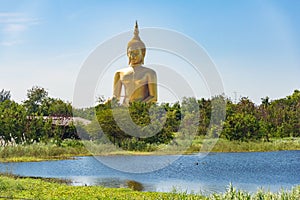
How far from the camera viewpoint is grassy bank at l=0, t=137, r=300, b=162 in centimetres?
1875

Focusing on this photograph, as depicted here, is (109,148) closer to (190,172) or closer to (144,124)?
(144,124)

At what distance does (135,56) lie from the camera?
2244 centimetres

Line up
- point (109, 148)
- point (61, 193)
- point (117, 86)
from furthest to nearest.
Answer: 1. point (117, 86)
2. point (109, 148)
3. point (61, 193)

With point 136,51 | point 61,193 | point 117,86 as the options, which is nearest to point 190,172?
point 61,193

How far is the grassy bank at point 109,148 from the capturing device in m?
18.8

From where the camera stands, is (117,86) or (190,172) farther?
(117,86)

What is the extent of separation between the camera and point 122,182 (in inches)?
499

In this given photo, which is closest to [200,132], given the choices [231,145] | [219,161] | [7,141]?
[231,145]

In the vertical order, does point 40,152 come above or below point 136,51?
below

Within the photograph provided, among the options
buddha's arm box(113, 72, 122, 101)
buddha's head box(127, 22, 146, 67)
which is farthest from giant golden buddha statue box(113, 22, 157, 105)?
buddha's arm box(113, 72, 122, 101)

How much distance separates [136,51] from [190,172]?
931 cm

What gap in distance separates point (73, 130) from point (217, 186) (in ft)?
42.2

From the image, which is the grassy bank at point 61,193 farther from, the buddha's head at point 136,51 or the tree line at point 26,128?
the buddha's head at point 136,51

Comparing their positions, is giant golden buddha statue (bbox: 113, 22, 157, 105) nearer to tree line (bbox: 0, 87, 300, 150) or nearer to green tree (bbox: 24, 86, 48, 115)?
tree line (bbox: 0, 87, 300, 150)
